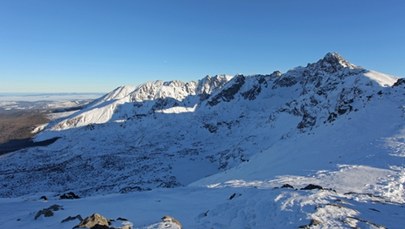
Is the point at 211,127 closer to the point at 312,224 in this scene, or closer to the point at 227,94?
the point at 227,94

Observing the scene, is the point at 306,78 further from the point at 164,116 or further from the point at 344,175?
the point at 344,175

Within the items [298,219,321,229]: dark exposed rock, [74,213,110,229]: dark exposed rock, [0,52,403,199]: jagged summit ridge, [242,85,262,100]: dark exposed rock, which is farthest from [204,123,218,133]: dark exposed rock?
[298,219,321,229]: dark exposed rock

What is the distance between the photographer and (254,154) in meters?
67.6

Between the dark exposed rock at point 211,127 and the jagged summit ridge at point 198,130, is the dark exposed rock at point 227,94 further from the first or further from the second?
the dark exposed rock at point 211,127

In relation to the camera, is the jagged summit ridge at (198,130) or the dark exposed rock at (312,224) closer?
the dark exposed rock at (312,224)

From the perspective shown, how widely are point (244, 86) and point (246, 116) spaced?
26464 mm

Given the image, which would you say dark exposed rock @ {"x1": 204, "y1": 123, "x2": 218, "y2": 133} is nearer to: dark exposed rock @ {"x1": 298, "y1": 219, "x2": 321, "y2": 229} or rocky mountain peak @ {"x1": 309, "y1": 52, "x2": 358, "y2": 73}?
rocky mountain peak @ {"x1": 309, "y1": 52, "x2": 358, "y2": 73}

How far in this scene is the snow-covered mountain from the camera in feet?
49.8

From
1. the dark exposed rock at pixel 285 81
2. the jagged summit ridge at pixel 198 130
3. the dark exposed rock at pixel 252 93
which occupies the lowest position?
the jagged summit ridge at pixel 198 130

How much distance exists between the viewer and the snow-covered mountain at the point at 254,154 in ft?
49.8

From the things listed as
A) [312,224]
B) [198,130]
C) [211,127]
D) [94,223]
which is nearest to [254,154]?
[211,127]

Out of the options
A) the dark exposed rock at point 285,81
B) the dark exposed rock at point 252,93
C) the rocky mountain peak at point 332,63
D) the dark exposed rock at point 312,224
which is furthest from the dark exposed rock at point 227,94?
the dark exposed rock at point 312,224

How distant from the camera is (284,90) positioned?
427 ft

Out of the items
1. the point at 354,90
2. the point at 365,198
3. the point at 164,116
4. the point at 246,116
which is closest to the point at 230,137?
the point at 246,116
